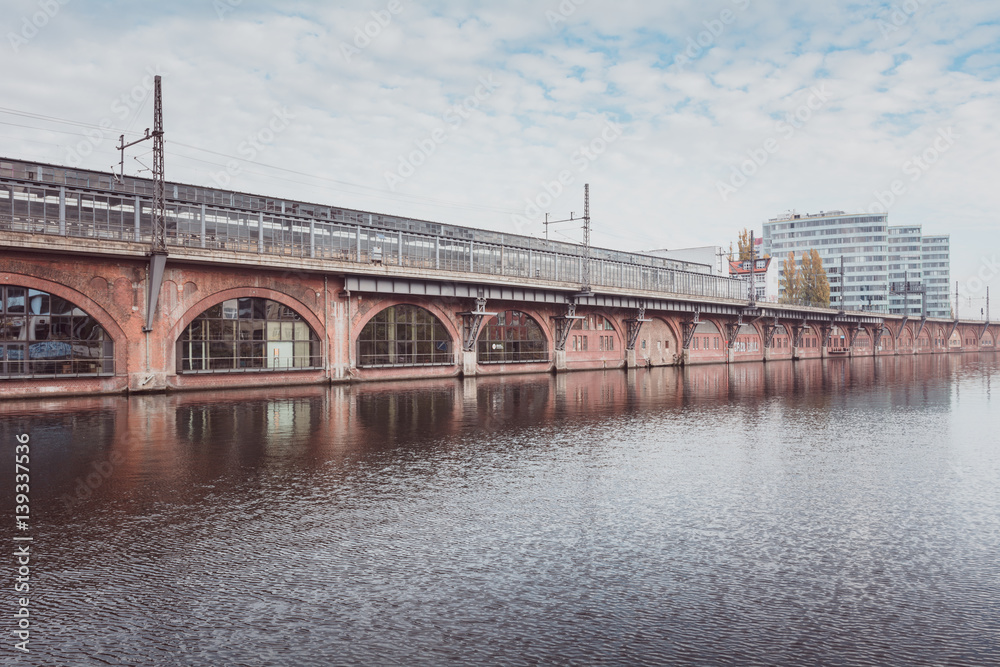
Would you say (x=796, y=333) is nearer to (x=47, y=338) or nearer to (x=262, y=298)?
(x=262, y=298)

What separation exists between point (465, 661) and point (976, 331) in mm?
172304

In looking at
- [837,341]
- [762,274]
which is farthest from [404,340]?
[762,274]

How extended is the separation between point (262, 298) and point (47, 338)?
1057 cm

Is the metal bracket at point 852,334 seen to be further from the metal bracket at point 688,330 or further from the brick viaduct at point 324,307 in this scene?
the metal bracket at point 688,330

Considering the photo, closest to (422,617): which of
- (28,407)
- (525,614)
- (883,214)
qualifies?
(525,614)

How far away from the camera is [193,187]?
48.1 m

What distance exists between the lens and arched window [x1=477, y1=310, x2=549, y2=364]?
54469 millimetres

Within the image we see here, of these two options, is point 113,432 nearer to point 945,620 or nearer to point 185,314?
point 185,314

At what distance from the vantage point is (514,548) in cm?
916

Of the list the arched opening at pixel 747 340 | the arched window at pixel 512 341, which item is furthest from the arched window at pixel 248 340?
the arched opening at pixel 747 340

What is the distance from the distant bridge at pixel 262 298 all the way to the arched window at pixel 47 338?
0.06 m

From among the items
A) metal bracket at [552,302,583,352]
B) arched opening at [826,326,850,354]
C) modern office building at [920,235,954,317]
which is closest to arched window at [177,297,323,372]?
metal bracket at [552,302,583,352]

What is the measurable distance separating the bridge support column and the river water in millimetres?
39007

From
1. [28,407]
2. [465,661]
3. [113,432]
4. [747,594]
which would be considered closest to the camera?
A: [465,661]
